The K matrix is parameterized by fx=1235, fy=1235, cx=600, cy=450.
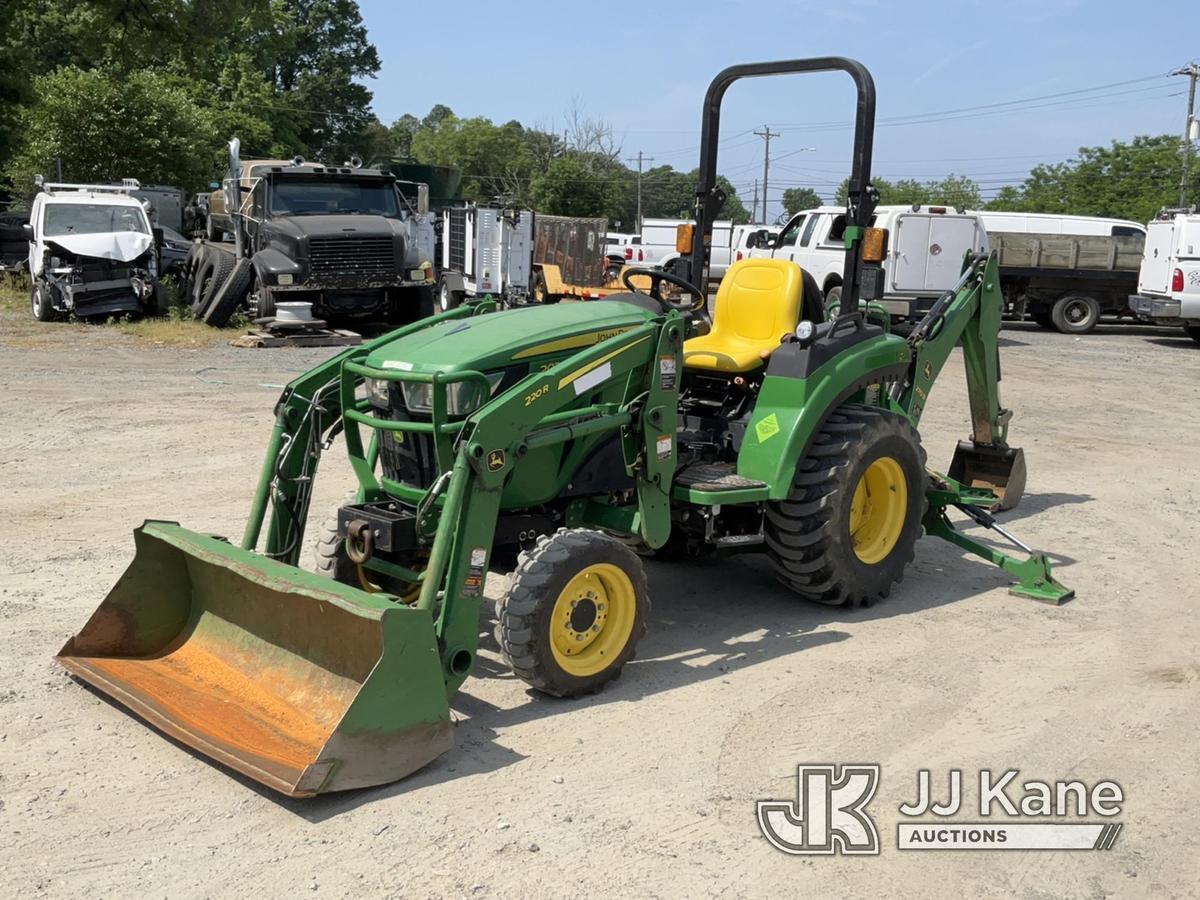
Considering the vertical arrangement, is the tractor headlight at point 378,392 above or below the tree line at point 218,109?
below

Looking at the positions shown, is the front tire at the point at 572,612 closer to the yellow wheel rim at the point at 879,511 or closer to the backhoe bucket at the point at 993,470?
the yellow wheel rim at the point at 879,511

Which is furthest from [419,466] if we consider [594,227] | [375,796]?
[594,227]

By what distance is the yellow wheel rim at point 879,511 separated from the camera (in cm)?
616

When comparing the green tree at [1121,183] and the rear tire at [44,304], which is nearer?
the rear tire at [44,304]

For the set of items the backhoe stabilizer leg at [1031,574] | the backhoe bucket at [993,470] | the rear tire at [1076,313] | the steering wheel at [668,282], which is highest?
the steering wheel at [668,282]

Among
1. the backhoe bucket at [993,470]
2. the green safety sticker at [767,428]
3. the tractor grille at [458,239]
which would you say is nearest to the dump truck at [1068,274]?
the tractor grille at [458,239]

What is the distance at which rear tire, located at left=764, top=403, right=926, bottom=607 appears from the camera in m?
5.68

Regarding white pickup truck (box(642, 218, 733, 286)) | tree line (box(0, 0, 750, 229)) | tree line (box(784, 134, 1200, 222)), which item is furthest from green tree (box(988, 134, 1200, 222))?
white pickup truck (box(642, 218, 733, 286))

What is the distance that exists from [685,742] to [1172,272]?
1745 cm

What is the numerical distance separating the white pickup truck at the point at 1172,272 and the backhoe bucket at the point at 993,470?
12658mm

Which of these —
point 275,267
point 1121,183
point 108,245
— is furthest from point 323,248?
point 1121,183

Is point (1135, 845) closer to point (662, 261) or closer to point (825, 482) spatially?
point (825, 482)

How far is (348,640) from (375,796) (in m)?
0.61

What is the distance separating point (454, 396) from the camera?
190 inches
